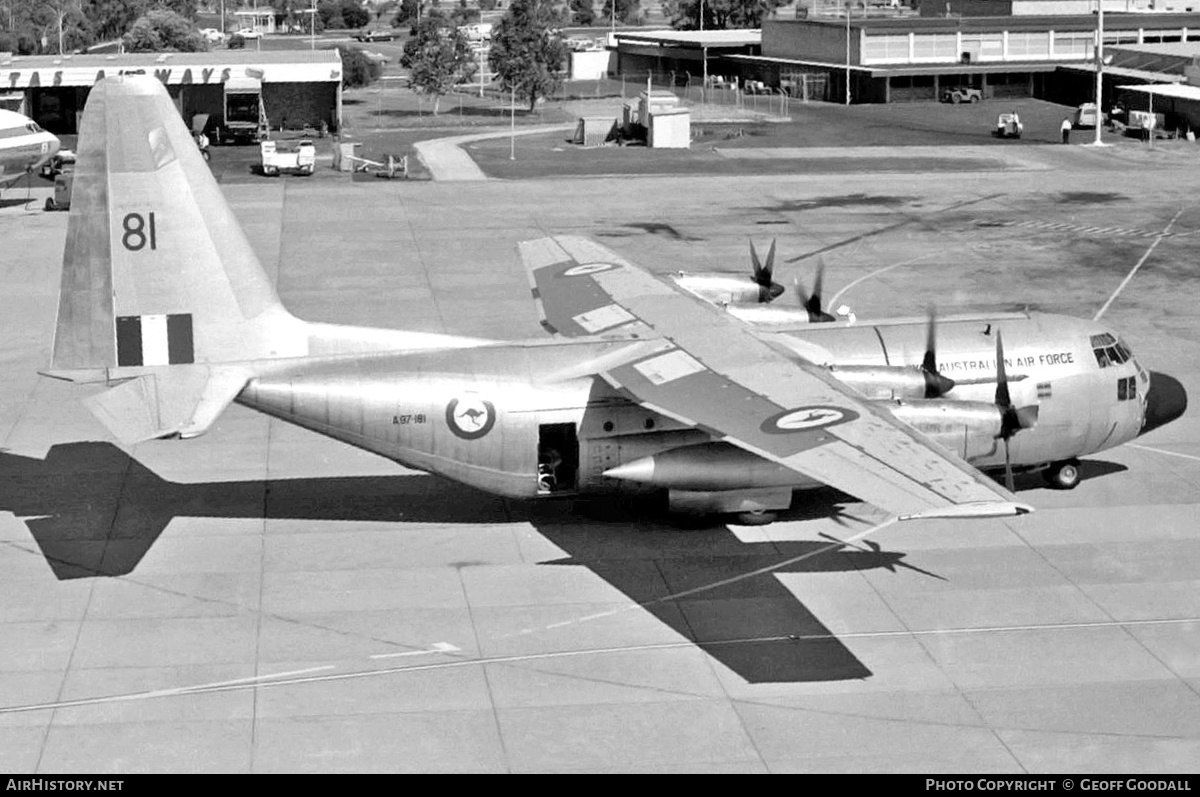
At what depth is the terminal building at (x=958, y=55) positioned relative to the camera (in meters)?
118

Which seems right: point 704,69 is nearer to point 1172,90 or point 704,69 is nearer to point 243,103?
point 1172,90

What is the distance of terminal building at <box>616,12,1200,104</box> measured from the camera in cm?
11800

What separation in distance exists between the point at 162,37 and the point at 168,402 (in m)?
118

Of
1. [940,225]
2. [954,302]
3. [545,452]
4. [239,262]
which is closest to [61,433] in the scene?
[239,262]

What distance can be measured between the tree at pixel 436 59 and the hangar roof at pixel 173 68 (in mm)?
10727

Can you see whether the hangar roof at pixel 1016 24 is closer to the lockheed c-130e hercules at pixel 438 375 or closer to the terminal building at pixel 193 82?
the terminal building at pixel 193 82

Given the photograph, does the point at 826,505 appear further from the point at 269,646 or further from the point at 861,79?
the point at 861,79

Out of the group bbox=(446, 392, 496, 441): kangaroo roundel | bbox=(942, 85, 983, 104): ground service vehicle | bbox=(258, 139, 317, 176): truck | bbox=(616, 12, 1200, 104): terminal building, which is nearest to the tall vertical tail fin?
bbox=(446, 392, 496, 441): kangaroo roundel

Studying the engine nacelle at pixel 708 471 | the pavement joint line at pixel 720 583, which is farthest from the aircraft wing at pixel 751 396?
the pavement joint line at pixel 720 583

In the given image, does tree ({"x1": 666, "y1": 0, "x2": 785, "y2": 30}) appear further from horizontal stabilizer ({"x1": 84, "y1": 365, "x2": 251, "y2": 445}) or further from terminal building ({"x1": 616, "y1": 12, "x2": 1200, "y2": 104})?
horizontal stabilizer ({"x1": 84, "y1": 365, "x2": 251, "y2": 445})

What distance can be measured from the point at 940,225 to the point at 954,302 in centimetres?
1505

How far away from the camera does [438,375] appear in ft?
98.1

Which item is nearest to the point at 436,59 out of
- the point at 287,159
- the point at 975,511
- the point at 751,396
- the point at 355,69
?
the point at 355,69

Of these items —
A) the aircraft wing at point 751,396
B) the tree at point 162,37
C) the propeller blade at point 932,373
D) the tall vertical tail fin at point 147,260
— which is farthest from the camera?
the tree at point 162,37
